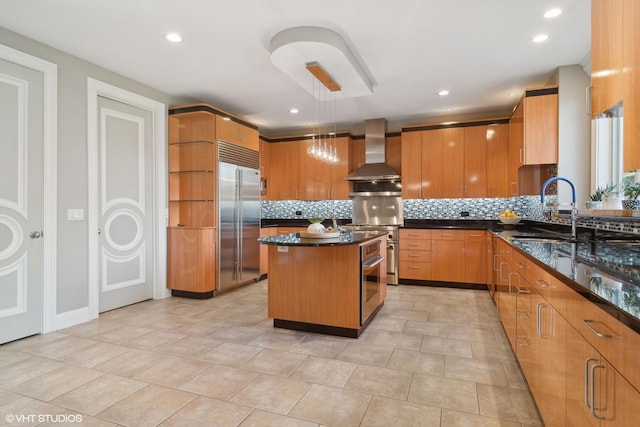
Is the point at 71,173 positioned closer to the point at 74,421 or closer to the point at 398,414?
the point at 74,421

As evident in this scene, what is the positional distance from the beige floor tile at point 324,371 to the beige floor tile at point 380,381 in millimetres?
56

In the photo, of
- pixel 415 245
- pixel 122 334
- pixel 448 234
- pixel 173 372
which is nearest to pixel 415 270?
pixel 415 245

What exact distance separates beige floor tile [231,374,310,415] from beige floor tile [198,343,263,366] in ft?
1.14

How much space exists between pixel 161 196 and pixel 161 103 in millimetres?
1250

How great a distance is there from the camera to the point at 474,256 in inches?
201

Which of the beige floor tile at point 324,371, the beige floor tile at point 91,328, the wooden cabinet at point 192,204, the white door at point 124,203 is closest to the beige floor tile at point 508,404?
the beige floor tile at point 324,371

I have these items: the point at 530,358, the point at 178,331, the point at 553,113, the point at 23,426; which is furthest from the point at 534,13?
the point at 23,426

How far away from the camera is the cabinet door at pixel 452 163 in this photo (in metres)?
5.52

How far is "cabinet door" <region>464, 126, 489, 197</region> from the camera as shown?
541cm

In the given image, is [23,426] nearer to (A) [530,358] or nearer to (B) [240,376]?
(B) [240,376]

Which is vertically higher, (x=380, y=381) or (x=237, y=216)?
(x=237, y=216)

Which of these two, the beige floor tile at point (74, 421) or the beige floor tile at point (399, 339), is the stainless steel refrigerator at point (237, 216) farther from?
the beige floor tile at point (74, 421)

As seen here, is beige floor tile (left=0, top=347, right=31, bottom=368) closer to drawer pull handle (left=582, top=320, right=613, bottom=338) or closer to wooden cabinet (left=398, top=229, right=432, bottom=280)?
drawer pull handle (left=582, top=320, right=613, bottom=338)

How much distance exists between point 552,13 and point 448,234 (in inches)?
124
